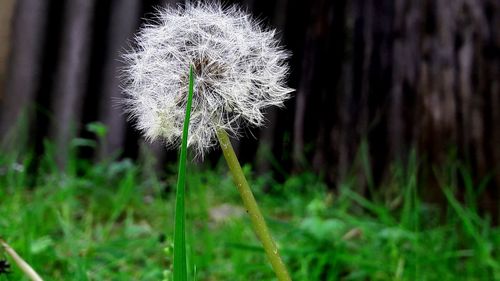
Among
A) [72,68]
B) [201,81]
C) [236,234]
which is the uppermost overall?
[72,68]

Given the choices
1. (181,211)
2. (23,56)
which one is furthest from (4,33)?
(181,211)

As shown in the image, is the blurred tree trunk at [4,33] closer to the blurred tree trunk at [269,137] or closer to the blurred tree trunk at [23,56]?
the blurred tree trunk at [23,56]

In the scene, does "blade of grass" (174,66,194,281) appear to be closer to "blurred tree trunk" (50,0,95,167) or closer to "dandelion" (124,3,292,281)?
"dandelion" (124,3,292,281)

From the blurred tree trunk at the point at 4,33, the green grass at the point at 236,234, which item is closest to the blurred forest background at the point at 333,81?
the blurred tree trunk at the point at 4,33

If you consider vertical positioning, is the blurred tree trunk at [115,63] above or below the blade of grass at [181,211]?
above

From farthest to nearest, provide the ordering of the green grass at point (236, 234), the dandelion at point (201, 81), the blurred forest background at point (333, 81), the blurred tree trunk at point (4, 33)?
the blurred tree trunk at point (4, 33), the blurred forest background at point (333, 81), the green grass at point (236, 234), the dandelion at point (201, 81)

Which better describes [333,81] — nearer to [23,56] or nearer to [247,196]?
[23,56]

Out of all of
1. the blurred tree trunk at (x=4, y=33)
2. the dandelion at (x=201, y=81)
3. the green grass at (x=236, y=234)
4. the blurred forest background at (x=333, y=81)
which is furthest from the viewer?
the blurred tree trunk at (x=4, y=33)

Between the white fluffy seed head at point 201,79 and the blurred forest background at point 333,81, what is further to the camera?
the blurred forest background at point 333,81
